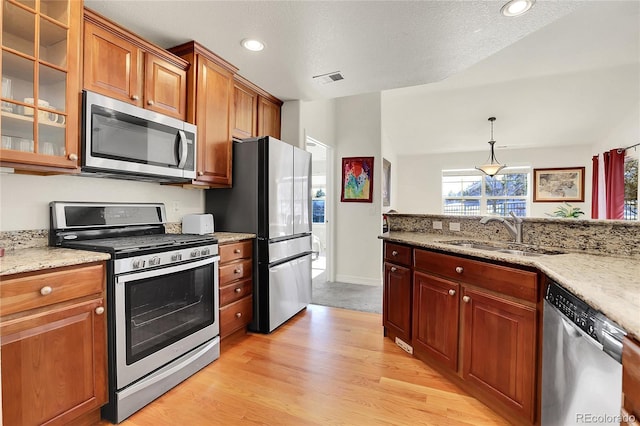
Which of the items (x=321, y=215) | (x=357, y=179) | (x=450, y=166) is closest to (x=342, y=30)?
(x=357, y=179)

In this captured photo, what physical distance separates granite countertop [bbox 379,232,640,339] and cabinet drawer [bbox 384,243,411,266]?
0.40 metres

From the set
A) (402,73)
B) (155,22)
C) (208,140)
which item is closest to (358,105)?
(402,73)

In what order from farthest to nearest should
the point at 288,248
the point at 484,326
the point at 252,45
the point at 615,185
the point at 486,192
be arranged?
the point at 486,192, the point at 615,185, the point at 288,248, the point at 252,45, the point at 484,326

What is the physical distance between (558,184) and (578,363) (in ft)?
22.1

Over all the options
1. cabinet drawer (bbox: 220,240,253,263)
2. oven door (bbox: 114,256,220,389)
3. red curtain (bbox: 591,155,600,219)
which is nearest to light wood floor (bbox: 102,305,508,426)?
oven door (bbox: 114,256,220,389)

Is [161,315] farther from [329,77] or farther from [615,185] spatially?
[615,185]

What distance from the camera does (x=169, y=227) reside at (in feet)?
8.37

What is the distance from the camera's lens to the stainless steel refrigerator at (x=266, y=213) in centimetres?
265

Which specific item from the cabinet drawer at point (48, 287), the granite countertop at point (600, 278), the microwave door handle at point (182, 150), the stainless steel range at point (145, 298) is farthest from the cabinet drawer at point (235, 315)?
the granite countertop at point (600, 278)

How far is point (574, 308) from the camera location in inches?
44.5

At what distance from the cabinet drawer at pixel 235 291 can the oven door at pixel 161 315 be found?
13 cm

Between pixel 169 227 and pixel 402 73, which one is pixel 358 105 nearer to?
pixel 402 73

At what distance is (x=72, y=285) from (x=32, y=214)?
0.70m

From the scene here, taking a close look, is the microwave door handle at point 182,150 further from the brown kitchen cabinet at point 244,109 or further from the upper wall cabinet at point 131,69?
the brown kitchen cabinet at point 244,109
